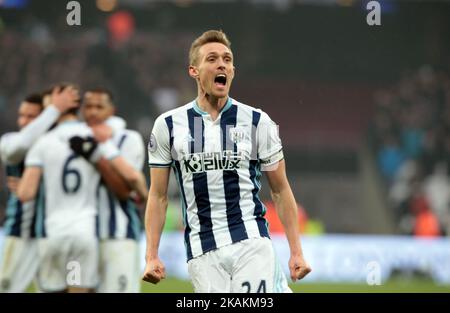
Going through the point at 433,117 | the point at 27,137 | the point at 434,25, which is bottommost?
the point at 27,137

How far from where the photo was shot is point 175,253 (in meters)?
16.7

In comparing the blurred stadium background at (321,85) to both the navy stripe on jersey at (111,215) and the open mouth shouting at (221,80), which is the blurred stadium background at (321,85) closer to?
the navy stripe on jersey at (111,215)

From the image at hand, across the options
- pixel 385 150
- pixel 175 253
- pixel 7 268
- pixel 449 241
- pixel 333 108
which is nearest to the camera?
pixel 7 268

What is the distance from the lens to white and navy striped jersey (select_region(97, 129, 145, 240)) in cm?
838

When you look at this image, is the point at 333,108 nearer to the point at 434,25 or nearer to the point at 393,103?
the point at 393,103

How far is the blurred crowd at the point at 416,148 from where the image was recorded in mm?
19203

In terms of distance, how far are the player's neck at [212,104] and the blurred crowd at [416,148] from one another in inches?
529

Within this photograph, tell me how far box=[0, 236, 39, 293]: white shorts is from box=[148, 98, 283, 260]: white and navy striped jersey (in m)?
3.82

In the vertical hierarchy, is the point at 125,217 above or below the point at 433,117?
below

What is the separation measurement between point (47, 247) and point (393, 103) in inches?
562

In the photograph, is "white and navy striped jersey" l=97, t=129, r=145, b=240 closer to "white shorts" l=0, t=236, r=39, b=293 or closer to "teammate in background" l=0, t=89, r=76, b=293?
"teammate in background" l=0, t=89, r=76, b=293

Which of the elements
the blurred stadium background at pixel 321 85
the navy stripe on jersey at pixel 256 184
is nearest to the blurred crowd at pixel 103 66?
the blurred stadium background at pixel 321 85

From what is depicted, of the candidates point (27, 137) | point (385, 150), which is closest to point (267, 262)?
point (27, 137)

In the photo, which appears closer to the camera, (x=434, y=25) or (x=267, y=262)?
(x=267, y=262)
